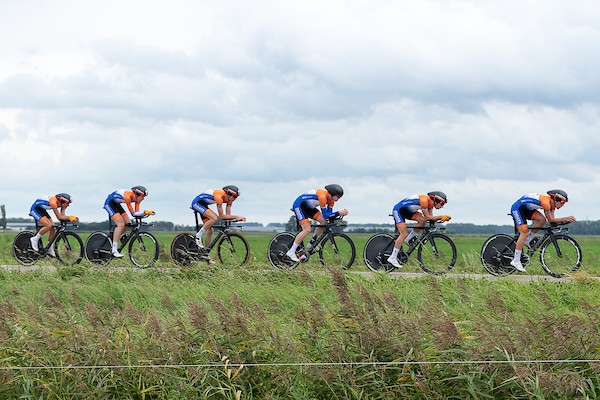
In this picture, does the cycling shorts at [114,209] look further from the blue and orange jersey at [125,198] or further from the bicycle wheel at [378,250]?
the bicycle wheel at [378,250]

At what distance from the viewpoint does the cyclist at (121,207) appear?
65.8ft

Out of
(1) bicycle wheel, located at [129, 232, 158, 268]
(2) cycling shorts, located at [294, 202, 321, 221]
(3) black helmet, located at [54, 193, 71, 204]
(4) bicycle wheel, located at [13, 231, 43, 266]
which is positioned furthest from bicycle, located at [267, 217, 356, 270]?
(4) bicycle wheel, located at [13, 231, 43, 266]

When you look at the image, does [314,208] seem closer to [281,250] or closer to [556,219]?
[281,250]

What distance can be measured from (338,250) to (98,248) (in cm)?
634

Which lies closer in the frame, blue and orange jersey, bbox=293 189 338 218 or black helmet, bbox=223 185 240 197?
blue and orange jersey, bbox=293 189 338 218

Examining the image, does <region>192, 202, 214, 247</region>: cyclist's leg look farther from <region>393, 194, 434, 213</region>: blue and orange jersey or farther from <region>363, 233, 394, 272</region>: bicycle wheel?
<region>393, 194, 434, 213</region>: blue and orange jersey

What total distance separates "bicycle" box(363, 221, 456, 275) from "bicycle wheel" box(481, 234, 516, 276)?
80 cm

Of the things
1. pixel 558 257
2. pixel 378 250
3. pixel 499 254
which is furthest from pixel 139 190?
pixel 558 257

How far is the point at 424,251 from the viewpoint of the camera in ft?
60.0

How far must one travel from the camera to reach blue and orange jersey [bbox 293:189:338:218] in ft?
60.2

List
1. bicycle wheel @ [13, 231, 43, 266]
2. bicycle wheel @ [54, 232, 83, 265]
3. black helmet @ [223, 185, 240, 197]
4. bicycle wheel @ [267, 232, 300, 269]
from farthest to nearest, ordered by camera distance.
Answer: bicycle wheel @ [13, 231, 43, 266] → bicycle wheel @ [54, 232, 83, 265] → black helmet @ [223, 185, 240, 197] → bicycle wheel @ [267, 232, 300, 269]

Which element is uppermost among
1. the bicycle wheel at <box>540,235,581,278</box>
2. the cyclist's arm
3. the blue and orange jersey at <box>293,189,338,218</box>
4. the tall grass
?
the blue and orange jersey at <box>293,189,338,218</box>

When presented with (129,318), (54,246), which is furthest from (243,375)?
(54,246)

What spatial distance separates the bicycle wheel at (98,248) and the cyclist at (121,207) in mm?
488
